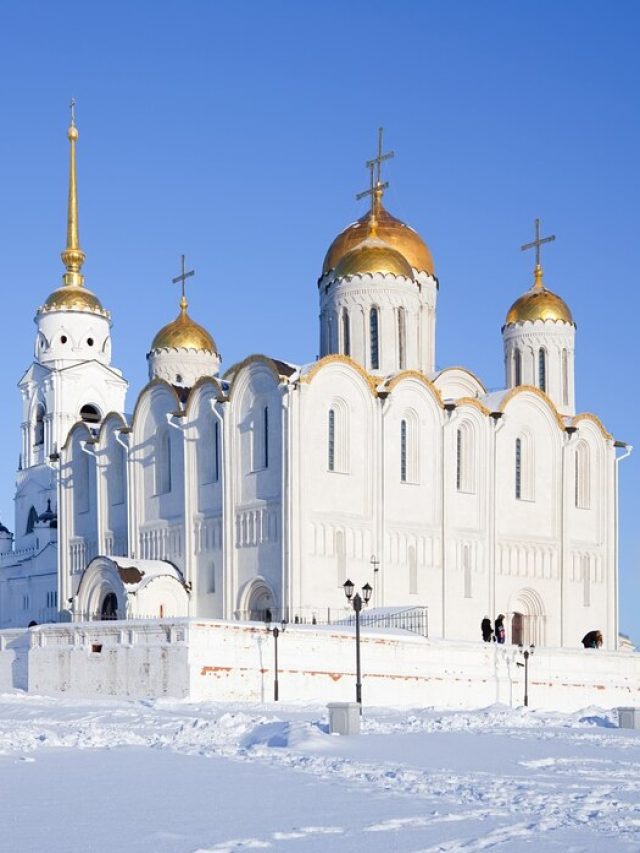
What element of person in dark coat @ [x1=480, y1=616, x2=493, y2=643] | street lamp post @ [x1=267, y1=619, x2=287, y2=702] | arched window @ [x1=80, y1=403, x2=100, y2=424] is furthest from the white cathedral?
street lamp post @ [x1=267, y1=619, x2=287, y2=702]

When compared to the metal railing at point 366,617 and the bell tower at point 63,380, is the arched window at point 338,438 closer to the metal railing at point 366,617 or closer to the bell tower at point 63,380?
the metal railing at point 366,617

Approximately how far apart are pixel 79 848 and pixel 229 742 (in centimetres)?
748

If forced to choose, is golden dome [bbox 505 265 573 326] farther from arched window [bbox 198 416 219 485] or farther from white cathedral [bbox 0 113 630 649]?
arched window [bbox 198 416 219 485]

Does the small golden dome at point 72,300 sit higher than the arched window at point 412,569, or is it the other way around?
the small golden dome at point 72,300

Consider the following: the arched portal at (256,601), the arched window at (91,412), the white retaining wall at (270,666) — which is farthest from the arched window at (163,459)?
the arched window at (91,412)

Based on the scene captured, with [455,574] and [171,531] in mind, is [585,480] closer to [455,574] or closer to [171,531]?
[455,574]

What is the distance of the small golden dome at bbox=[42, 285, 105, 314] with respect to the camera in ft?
171

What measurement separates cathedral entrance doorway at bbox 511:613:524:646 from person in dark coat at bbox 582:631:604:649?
221cm

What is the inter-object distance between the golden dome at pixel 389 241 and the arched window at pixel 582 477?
8146mm

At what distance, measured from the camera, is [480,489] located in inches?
1620

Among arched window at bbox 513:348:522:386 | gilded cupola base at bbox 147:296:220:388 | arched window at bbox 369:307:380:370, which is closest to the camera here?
arched window at bbox 369:307:380:370

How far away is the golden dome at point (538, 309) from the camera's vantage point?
4691 cm

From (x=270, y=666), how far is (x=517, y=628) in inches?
573

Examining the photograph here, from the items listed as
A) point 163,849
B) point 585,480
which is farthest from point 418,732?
point 585,480
